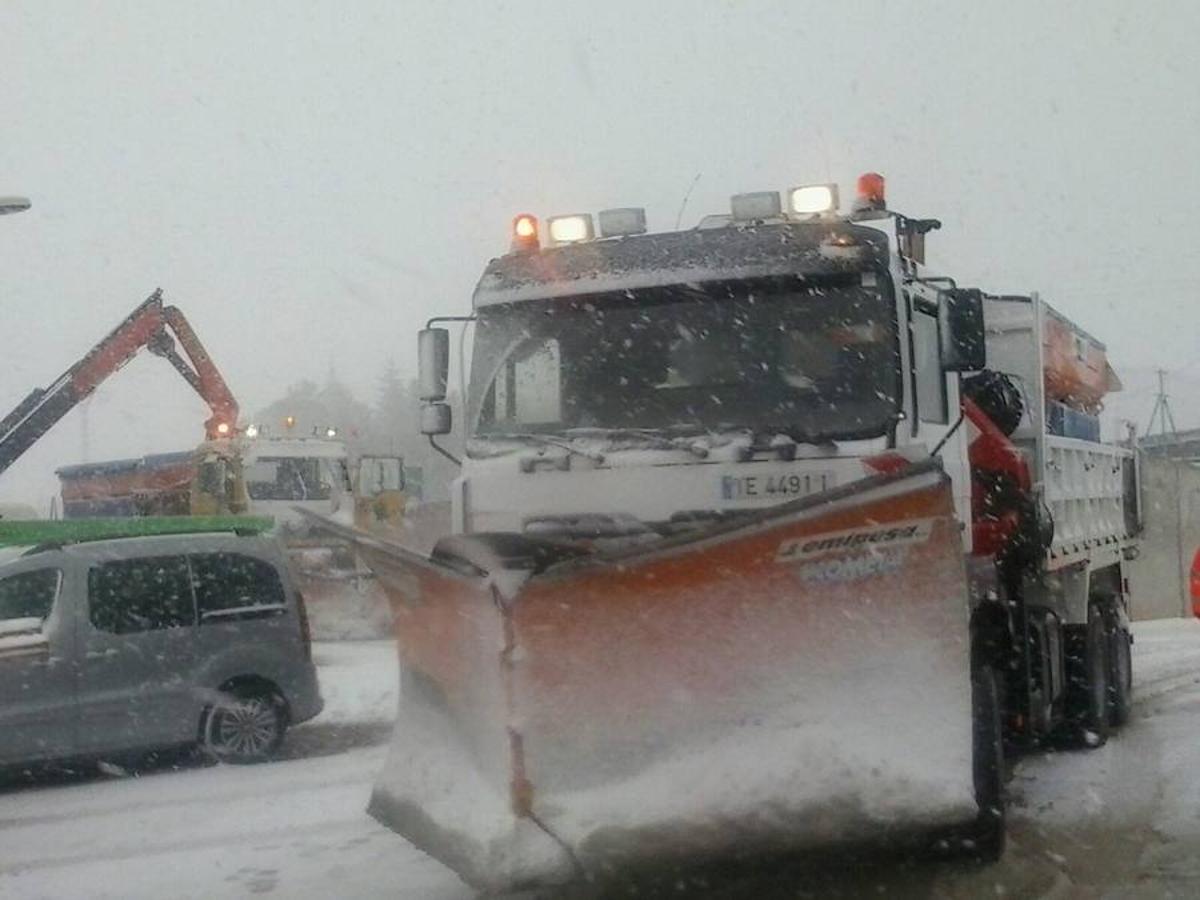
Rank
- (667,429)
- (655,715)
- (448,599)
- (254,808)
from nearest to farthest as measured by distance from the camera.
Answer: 1. (655,715)
2. (448,599)
3. (667,429)
4. (254,808)

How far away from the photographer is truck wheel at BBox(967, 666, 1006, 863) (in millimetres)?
7125

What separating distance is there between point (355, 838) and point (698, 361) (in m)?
3.08

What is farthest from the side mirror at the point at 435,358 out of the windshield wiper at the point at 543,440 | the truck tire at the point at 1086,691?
the truck tire at the point at 1086,691

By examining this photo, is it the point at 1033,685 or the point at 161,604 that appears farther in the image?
the point at 161,604

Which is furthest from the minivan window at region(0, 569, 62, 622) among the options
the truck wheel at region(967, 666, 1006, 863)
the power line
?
the power line

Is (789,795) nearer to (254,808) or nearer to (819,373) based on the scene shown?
(819,373)

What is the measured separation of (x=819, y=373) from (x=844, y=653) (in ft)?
5.84

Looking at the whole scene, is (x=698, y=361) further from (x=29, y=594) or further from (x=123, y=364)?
(x=123, y=364)

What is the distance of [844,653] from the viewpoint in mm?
6129

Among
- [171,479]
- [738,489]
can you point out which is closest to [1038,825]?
[738,489]

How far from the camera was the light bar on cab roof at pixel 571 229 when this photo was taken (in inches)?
342

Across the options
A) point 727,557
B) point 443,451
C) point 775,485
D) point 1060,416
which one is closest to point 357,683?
point 443,451

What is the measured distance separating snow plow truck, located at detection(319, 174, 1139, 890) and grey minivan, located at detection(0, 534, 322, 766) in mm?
3651

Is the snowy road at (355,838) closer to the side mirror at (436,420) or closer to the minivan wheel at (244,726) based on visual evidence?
the minivan wheel at (244,726)
